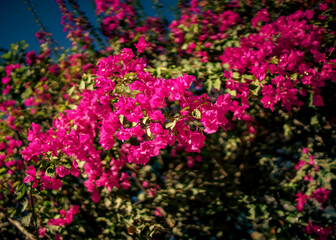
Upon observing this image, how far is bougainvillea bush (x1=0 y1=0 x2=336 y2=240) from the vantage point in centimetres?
153

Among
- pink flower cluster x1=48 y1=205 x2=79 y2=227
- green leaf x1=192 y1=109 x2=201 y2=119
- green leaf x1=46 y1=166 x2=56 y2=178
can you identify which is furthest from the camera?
pink flower cluster x1=48 y1=205 x2=79 y2=227

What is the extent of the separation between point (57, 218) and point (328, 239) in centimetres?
283

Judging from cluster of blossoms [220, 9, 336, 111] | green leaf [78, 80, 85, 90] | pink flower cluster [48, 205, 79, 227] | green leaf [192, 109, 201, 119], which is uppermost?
green leaf [78, 80, 85, 90]

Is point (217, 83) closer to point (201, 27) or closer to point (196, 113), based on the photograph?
point (196, 113)

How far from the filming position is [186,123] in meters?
1.76

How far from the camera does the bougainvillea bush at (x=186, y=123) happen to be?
1.53m

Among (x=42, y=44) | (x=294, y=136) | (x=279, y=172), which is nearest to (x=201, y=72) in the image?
(x=294, y=136)

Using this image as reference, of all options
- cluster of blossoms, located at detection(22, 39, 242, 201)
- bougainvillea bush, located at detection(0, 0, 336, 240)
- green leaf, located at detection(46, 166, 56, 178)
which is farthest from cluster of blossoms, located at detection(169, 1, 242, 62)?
green leaf, located at detection(46, 166, 56, 178)

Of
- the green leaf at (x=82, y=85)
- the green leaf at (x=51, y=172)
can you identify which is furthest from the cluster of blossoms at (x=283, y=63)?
the green leaf at (x=51, y=172)

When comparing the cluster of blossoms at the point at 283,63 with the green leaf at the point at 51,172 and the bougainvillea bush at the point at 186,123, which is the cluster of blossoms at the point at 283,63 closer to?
the bougainvillea bush at the point at 186,123

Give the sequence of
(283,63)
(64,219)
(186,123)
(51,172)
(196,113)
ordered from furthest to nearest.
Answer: (64,219) → (186,123) → (283,63) → (51,172) → (196,113)

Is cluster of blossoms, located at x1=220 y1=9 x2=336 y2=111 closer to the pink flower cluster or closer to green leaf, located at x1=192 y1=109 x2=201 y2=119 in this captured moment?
green leaf, located at x1=192 y1=109 x2=201 y2=119

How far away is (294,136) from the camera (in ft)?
9.66

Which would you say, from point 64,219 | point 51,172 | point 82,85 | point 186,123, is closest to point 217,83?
point 186,123
